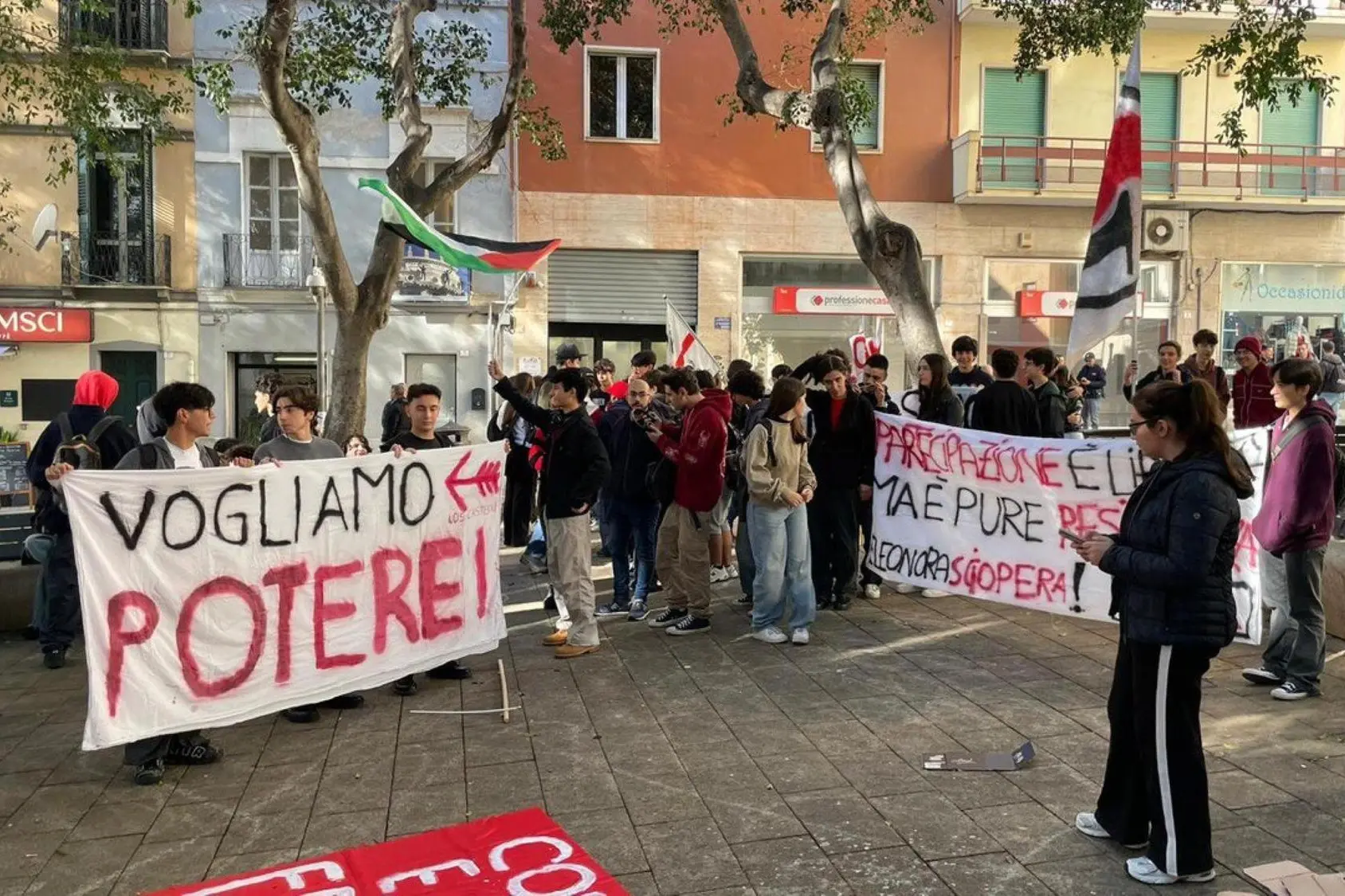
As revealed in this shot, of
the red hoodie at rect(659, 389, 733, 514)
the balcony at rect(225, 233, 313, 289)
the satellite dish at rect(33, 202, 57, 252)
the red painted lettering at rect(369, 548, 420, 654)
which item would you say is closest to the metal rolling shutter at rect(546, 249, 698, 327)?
the balcony at rect(225, 233, 313, 289)

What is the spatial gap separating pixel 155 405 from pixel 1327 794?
5575 millimetres

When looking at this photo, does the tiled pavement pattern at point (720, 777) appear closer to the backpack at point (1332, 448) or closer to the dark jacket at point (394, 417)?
the backpack at point (1332, 448)

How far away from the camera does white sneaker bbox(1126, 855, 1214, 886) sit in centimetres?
362

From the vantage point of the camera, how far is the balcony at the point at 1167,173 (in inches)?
811

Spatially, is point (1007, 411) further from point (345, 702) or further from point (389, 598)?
point (345, 702)

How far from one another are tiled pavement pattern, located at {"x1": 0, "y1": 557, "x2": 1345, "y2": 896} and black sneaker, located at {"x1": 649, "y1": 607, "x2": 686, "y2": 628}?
27.1 inches

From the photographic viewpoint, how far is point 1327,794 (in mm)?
4406

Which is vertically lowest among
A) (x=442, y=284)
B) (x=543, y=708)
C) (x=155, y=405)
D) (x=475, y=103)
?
(x=543, y=708)

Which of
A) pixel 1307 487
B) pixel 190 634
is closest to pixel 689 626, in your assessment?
pixel 190 634

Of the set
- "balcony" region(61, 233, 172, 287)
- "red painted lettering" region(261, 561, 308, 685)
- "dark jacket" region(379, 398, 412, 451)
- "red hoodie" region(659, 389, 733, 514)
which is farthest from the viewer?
"balcony" region(61, 233, 172, 287)

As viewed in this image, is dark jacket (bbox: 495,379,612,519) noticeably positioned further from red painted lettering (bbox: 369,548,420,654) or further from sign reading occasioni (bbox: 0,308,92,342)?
sign reading occasioni (bbox: 0,308,92,342)

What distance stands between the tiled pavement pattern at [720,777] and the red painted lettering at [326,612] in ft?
1.19

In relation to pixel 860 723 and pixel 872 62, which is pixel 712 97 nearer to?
pixel 872 62

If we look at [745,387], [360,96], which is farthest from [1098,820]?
[360,96]
